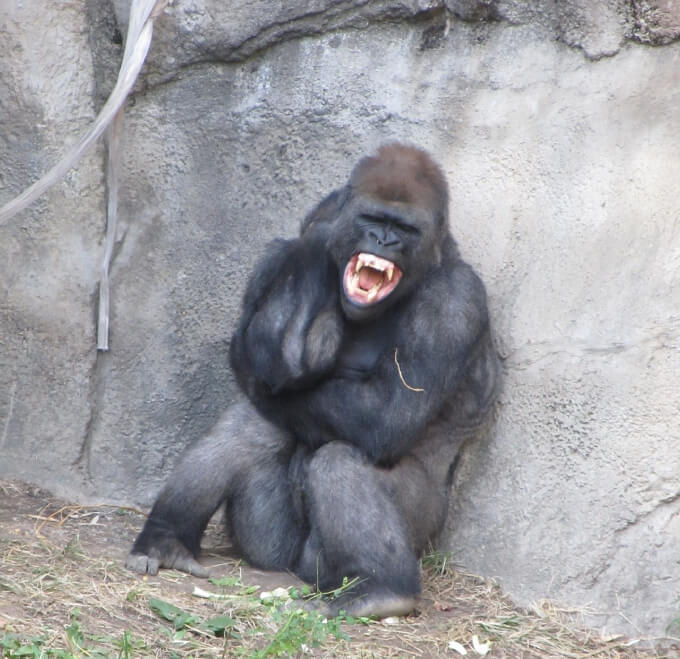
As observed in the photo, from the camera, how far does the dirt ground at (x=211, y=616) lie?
317cm

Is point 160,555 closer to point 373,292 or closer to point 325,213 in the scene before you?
point 373,292

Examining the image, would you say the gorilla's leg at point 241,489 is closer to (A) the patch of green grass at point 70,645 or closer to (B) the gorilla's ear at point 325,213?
(B) the gorilla's ear at point 325,213

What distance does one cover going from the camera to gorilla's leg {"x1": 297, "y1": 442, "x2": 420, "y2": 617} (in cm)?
371

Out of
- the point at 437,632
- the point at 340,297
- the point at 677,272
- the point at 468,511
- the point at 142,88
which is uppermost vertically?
the point at 142,88

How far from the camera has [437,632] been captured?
3.70 m

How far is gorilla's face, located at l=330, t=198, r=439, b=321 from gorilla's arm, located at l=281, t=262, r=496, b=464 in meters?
0.11

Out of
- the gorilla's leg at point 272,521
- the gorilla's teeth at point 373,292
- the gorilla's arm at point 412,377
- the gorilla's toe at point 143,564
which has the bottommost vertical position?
the gorilla's toe at point 143,564

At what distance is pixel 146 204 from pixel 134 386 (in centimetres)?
78

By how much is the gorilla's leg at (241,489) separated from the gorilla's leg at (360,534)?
276 mm

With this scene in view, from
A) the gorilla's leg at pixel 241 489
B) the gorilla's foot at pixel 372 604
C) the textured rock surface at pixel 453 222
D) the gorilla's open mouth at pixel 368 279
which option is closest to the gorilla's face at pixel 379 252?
the gorilla's open mouth at pixel 368 279

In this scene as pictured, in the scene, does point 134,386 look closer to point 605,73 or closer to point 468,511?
point 468,511

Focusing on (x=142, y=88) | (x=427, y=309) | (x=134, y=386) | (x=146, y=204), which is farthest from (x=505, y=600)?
(x=142, y=88)

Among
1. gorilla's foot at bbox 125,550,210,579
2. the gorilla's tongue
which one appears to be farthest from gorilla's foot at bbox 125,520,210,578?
the gorilla's tongue

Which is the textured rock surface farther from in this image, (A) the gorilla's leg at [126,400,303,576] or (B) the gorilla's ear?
(A) the gorilla's leg at [126,400,303,576]
